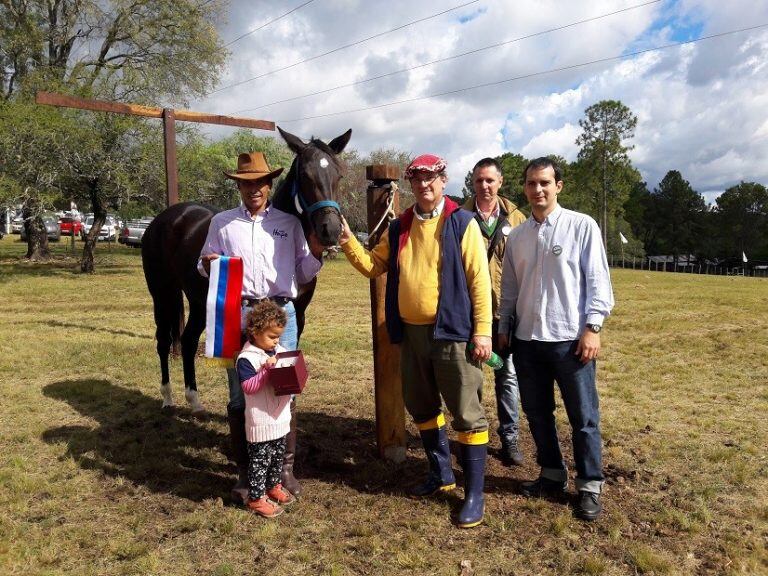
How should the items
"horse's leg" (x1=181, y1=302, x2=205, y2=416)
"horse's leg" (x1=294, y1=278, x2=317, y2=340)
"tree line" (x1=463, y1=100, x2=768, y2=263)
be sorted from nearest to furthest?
"horse's leg" (x1=294, y1=278, x2=317, y2=340), "horse's leg" (x1=181, y1=302, x2=205, y2=416), "tree line" (x1=463, y1=100, x2=768, y2=263)

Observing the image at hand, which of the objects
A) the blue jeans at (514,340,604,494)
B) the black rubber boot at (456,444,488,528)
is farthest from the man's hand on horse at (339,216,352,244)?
the black rubber boot at (456,444,488,528)

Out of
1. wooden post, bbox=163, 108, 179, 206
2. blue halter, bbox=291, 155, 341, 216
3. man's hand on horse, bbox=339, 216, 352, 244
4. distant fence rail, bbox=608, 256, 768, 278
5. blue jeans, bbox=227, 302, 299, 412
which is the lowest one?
distant fence rail, bbox=608, 256, 768, 278

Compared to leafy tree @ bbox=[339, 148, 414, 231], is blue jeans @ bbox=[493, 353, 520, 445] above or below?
below

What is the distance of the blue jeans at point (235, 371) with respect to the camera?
3.55 meters

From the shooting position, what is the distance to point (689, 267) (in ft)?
183

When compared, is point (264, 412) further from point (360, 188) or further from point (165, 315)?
point (360, 188)

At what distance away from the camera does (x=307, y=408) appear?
5.66m

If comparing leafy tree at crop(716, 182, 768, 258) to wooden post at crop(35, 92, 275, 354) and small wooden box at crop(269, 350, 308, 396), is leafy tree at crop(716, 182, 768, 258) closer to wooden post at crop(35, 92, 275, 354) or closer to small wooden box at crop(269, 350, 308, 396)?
wooden post at crop(35, 92, 275, 354)

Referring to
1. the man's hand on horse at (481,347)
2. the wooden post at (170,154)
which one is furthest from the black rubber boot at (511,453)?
the wooden post at (170,154)

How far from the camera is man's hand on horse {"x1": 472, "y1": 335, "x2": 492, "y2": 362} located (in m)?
3.19

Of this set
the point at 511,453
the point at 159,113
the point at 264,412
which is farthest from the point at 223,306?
the point at 159,113

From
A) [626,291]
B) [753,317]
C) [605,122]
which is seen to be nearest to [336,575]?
[753,317]

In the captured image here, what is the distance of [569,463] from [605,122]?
4222 centimetres

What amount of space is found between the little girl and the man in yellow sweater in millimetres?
674
